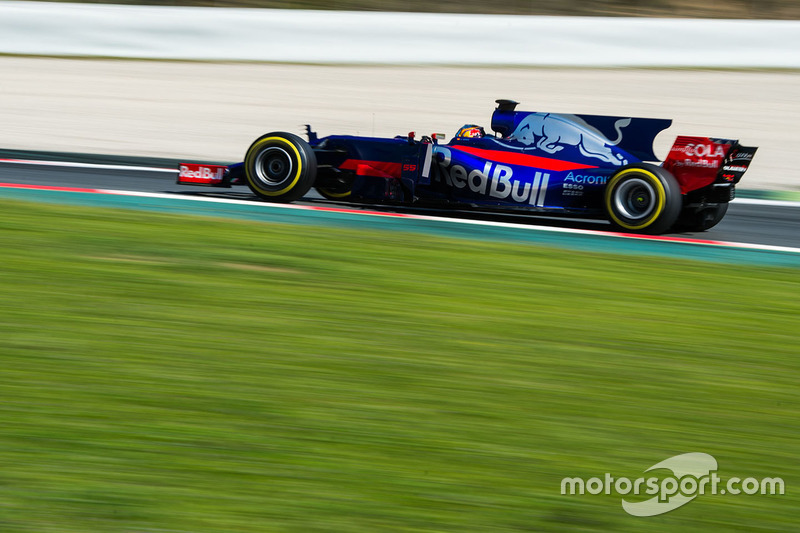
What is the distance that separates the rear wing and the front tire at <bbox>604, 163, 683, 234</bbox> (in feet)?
0.67

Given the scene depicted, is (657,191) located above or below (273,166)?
above

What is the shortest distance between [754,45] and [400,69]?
6.25 meters

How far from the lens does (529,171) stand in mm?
8438

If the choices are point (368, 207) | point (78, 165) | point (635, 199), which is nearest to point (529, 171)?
point (635, 199)

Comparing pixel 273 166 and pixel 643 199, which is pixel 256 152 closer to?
pixel 273 166

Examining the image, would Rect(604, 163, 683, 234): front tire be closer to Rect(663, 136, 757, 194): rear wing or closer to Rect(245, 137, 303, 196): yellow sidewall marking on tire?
Rect(663, 136, 757, 194): rear wing

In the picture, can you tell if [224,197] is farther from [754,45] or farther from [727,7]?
[727,7]

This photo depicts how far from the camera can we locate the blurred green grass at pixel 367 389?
311cm

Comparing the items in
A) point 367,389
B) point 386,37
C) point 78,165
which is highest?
point 386,37

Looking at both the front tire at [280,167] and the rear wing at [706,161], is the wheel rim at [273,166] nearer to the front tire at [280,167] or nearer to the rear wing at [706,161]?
the front tire at [280,167]

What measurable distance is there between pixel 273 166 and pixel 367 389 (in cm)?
532

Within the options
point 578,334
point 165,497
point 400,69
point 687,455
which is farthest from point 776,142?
point 165,497

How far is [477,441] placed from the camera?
3.60m

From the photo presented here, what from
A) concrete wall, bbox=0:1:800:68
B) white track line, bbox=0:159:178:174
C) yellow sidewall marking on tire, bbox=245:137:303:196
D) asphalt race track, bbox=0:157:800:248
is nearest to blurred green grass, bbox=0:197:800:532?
yellow sidewall marking on tire, bbox=245:137:303:196
